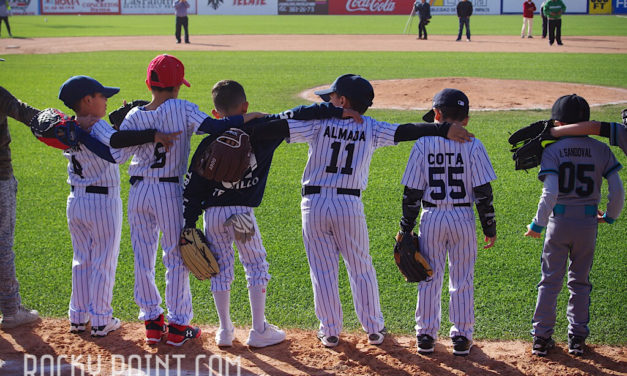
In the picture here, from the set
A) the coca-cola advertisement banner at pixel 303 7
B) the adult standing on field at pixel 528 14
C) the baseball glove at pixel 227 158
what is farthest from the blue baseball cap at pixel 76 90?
the coca-cola advertisement banner at pixel 303 7

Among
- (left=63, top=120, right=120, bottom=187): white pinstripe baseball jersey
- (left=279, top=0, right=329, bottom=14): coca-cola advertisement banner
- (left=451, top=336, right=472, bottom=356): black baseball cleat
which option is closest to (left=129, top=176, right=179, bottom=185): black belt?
(left=63, top=120, right=120, bottom=187): white pinstripe baseball jersey

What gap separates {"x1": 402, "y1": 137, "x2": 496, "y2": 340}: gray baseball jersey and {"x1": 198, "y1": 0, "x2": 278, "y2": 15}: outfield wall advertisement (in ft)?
157

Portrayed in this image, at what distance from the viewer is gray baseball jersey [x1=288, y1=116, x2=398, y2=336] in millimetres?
3971

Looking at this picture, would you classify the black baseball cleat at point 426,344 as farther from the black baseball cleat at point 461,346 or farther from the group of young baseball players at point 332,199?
the black baseball cleat at point 461,346

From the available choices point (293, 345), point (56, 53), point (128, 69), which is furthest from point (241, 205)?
point (56, 53)

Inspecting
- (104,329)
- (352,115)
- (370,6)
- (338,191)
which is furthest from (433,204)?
(370,6)

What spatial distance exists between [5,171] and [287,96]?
10.3m

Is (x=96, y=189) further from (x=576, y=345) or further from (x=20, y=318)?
(x=576, y=345)

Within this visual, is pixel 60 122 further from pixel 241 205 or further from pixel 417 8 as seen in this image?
pixel 417 8

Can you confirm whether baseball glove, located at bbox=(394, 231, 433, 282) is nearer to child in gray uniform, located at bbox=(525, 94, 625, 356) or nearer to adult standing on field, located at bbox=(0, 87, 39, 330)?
child in gray uniform, located at bbox=(525, 94, 625, 356)

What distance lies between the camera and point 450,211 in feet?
12.8

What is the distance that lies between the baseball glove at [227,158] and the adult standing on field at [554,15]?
22.0m

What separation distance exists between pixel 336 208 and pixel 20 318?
7.48ft

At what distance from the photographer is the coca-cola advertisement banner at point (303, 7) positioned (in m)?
49.0
